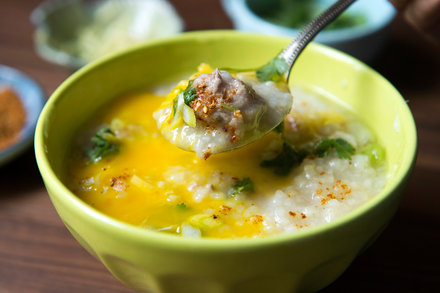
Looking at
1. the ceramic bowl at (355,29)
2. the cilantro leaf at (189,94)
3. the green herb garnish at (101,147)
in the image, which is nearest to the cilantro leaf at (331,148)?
the cilantro leaf at (189,94)

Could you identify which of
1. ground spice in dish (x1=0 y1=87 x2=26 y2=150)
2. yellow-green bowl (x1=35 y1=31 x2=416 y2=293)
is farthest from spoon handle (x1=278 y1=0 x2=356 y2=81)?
ground spice in dish (x1=0 y1=87 x2=26 y2=150)

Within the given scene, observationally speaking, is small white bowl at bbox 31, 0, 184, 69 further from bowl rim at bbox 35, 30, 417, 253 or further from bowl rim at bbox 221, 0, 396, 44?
bowl rim at bbox 35, 30, 417, 253

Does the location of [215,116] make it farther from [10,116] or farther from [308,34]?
[10,116]

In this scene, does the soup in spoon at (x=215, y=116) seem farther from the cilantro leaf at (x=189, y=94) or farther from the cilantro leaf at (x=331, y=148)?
the cilantro leaf at (x=331, y=148)

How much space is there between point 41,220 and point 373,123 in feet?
4.17

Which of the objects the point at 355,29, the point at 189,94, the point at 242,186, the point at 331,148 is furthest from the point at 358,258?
the point at 355,29

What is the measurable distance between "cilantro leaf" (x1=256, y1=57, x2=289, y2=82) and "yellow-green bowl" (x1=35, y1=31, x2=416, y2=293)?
0.57 feet

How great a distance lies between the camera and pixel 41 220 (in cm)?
184

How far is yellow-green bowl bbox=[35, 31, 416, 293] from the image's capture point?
3.55ft

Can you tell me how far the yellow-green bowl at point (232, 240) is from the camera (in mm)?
1082

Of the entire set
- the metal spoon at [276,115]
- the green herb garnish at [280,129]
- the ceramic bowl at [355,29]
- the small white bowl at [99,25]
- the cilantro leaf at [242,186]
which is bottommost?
the small white bowl at [99,25]

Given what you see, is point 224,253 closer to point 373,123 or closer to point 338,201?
point 338,201

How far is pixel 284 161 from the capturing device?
61.5 inches

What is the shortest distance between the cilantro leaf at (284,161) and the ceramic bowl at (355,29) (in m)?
1.06
